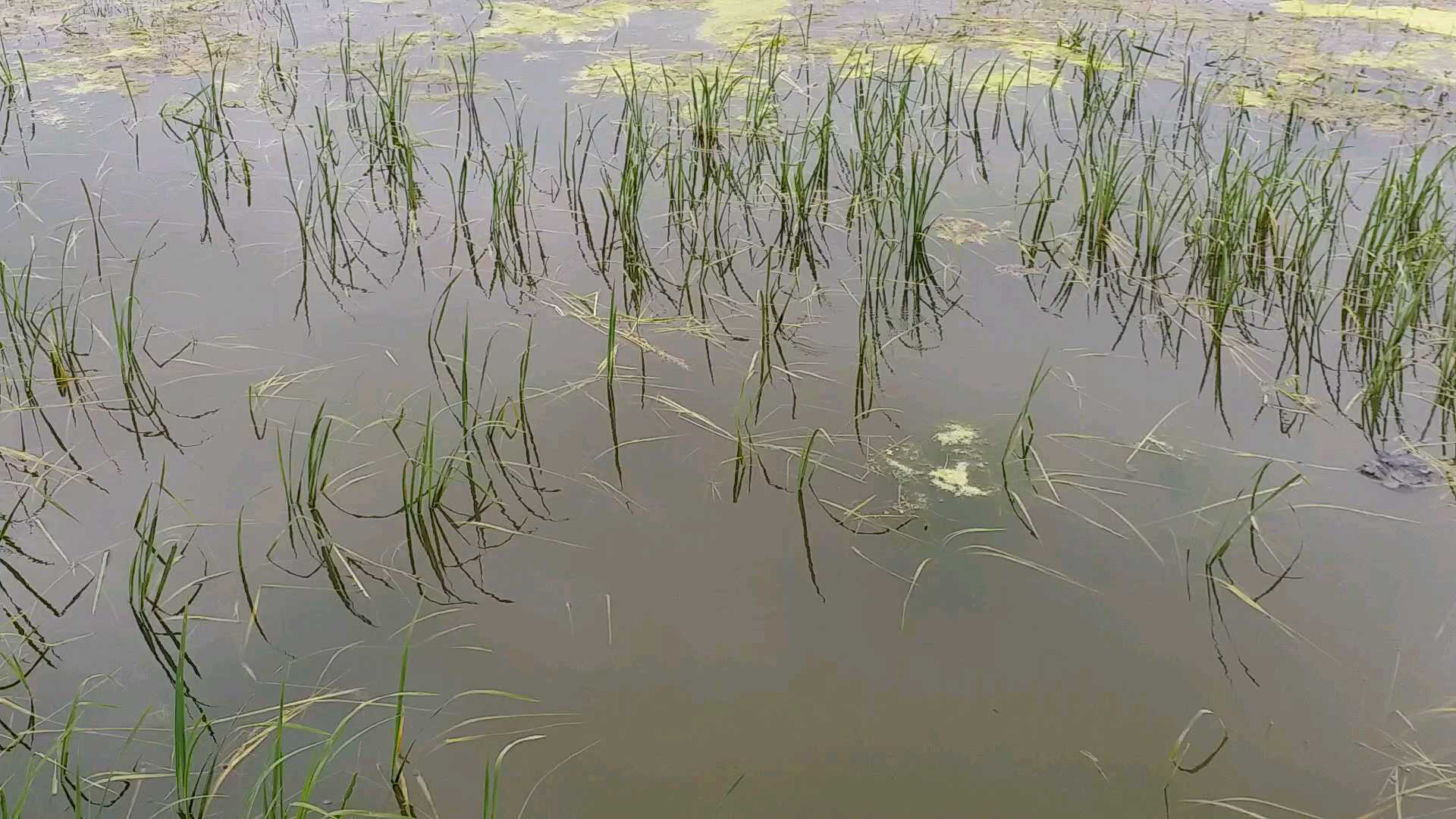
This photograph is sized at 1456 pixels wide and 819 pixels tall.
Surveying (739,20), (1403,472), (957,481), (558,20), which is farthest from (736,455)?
(558,20)

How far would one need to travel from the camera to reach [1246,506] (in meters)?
1.69

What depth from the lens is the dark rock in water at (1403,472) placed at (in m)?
1.73

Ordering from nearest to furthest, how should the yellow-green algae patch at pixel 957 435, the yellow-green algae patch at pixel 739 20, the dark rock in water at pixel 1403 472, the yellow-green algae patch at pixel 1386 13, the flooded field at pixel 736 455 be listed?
1. the flooded field at pixel 736 455
2. the dark rock in water at pixel 1403 472
3. the yellow-green algae patch at pixel 957 435
4. the yellow-green algae patch at pixel 1386 13
5. the yellow-green algae patch at pixel 739 20

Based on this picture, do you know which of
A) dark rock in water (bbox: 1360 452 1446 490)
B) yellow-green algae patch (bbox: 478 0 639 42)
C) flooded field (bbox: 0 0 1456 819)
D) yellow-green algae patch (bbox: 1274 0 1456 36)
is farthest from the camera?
yellow-green algae patch (bbox: 478 0 639 42)

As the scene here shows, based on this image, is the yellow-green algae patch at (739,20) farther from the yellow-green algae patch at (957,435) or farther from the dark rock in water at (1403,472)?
the dark rock in water at (1403,472)

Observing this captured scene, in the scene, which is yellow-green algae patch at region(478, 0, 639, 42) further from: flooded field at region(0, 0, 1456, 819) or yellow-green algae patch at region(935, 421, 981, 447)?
yellow-green algae patch at region(935, 421, 981, 447)

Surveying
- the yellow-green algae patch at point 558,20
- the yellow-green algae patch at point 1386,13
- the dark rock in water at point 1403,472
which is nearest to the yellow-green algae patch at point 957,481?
the dark rock in water at point 1403,472

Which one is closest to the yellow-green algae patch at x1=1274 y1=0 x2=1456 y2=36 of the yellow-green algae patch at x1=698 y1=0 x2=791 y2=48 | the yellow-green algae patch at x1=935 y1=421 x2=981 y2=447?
the yellow-green algae patch at x1=698 y1=0 x2=791 y2=48

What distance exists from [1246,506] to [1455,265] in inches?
Answer: 34.5

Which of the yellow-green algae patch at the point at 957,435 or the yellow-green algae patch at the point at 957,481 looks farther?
the yellow-green algae patch at the point at 957,435

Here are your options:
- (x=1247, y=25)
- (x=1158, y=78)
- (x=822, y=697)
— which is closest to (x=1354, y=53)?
(x=1247, y=25)

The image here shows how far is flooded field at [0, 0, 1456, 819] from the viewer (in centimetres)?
133

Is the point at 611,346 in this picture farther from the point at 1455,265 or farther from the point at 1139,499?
the point at 1455,265

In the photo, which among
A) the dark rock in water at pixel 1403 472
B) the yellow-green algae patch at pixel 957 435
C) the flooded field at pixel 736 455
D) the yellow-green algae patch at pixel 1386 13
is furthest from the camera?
the yellow-green algae patch at pixel 1386 13
